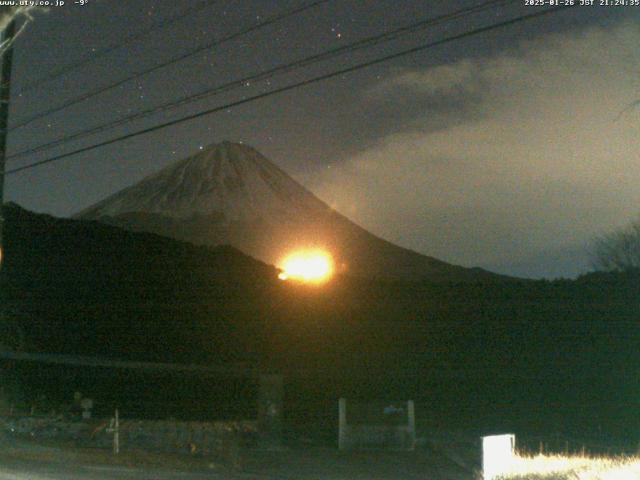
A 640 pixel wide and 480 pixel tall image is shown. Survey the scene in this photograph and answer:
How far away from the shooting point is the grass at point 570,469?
1160 centimetres

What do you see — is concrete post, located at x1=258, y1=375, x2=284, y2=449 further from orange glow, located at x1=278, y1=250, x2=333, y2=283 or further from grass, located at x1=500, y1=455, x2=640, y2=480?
orange glow, located at x1=278, y1=250, x2=333, y2=283

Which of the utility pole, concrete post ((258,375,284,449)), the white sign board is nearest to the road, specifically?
the white sign board

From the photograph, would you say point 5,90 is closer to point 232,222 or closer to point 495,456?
point 495,456

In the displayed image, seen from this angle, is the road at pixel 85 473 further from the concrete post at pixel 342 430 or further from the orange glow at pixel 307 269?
the orange glow at pixel 307 269

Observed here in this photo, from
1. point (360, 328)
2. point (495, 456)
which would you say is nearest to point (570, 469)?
point (495, 456)

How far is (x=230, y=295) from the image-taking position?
31.4 metres

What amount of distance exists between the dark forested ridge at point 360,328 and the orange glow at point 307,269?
0.86 meters

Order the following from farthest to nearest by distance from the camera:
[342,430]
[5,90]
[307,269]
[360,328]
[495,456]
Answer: [307,269]
[360,328]
[342,430]
[5,90]
[495,456]

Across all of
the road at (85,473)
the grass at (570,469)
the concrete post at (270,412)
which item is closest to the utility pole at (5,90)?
the road at (85,473)

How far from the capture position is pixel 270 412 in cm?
2020

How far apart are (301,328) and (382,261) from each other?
27931 millimetres

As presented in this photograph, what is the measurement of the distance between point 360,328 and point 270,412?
10.0 m

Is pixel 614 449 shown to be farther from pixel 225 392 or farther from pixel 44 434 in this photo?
pixel 44 434

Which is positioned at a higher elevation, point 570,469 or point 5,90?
point 5,90
